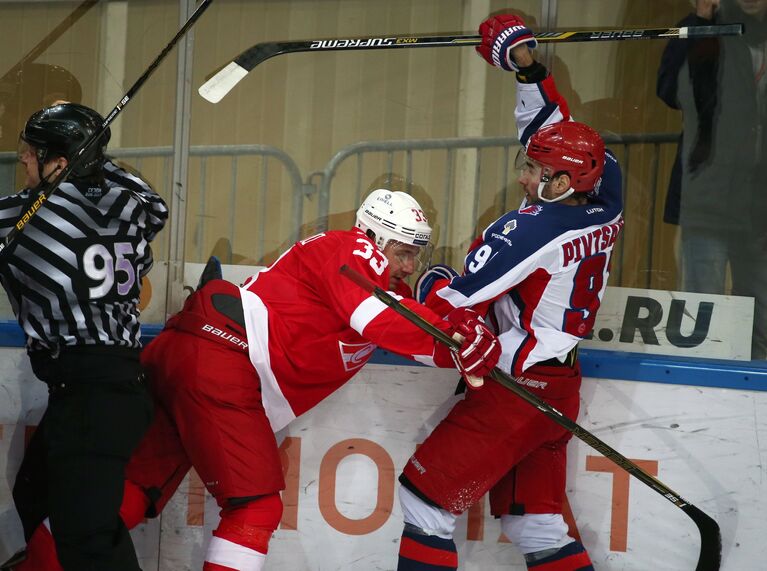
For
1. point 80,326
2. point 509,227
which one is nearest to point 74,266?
point 80,326

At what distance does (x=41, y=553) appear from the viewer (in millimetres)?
2656

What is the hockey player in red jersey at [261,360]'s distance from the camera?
2650 mm

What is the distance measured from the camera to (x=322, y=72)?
3383mm

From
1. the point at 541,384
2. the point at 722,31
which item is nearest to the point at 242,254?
the point at 541,384

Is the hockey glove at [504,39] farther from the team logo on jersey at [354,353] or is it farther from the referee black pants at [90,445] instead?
the referee black pants at [90,445]

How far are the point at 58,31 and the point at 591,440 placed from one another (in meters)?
2.11

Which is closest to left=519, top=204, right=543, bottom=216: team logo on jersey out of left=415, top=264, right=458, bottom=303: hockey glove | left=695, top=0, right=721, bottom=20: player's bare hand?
left=415, top=264, right=458, bottom=303: hockey glove

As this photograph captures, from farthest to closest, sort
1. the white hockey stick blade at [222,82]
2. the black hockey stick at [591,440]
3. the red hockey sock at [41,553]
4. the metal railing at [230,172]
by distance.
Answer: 1. the metal railing at [230,172]
2. the white hockey stick blade at [222,82]
3. the red hockey sock at [41,553]
4. the black hockey stick at [591,440]

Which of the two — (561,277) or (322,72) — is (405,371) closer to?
(561,277)

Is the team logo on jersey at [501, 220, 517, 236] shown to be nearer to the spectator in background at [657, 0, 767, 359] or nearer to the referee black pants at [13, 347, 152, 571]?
the spectator in background at [657, 0, 767, 359]

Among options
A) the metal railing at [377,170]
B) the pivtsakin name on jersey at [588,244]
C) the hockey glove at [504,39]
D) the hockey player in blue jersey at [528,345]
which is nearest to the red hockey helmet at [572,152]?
the hockey player in blue jersey at [528,345]

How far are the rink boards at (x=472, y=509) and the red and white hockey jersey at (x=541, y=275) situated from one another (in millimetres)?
289

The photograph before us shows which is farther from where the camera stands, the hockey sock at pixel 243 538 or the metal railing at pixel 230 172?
the metal railing at pixel 230 172

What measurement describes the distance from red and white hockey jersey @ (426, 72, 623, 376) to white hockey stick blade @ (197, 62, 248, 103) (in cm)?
83
